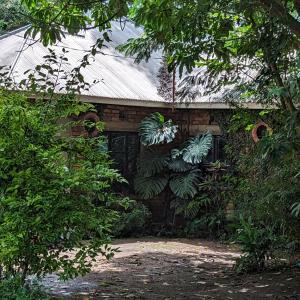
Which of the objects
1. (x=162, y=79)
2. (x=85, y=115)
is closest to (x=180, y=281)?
(x=85, y=115)

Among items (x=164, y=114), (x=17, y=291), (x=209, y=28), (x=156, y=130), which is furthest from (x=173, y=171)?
(x=17, y=291)

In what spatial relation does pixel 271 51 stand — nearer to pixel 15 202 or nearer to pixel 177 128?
pixel 15 202

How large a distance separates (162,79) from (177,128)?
1513mm

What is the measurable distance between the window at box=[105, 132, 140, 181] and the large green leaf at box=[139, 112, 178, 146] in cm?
40

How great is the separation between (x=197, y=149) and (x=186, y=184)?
789 mm

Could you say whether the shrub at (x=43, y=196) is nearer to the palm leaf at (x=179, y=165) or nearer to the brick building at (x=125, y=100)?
the brick building at (x=125, y=100)

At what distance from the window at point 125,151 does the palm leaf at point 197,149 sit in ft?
4.02

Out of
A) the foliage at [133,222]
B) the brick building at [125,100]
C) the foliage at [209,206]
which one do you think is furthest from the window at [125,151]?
the foliage at [209,206]

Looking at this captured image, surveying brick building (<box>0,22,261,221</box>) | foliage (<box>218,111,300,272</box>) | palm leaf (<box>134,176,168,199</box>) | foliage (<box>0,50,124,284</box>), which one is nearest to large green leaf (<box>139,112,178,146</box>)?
brick building (<box>0,22,261,221</box>)

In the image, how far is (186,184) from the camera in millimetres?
11203

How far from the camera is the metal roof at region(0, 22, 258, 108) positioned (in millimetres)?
10234

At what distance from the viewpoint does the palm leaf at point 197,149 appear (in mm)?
11109

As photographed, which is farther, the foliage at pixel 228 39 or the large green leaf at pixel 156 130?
the large green leaf at pixel 156 130

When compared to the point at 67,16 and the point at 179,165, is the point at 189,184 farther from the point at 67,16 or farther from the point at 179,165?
the point at 67,16
